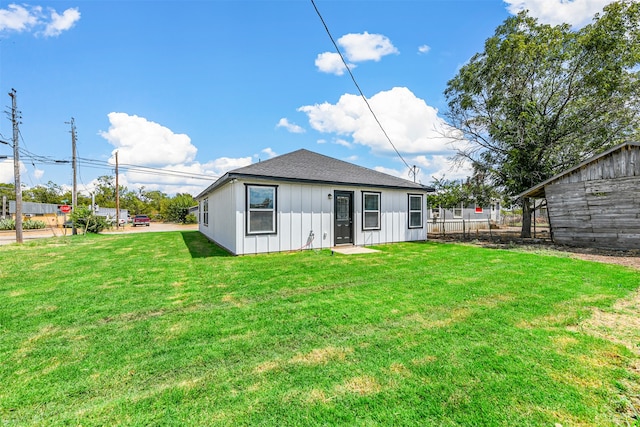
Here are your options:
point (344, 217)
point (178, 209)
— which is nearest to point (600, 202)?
point (344, 217)

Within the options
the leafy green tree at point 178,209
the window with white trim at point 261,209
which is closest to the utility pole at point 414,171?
the window with white trim at point 261,209

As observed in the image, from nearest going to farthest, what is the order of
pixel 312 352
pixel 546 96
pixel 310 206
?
pixel 312 352, pixel 310 206, pixel 546 96

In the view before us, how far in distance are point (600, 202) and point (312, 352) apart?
12.1 meters

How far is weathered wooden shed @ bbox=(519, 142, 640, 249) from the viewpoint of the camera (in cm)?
888

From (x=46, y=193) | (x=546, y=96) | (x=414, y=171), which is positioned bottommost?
(x=414, y=171)

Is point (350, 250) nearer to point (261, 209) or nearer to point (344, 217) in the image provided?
point (344, 217)

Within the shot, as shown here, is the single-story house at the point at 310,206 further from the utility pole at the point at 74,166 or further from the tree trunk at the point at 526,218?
the utility pole at the point at 74,166

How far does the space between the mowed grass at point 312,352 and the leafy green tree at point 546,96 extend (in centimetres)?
978

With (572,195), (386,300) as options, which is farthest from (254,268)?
(572,195)

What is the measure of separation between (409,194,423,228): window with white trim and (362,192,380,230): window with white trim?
1.91 meters

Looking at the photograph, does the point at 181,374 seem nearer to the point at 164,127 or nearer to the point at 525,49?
the point at 525,49

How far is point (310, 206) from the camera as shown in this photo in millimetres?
9195

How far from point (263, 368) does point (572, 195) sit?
1273cm

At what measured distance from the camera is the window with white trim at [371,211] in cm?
1036
